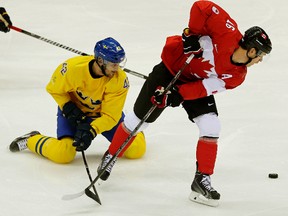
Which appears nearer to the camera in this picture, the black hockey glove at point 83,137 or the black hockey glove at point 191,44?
the black hockey glove at point 191,44

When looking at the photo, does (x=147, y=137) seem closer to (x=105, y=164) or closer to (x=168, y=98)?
(x=105, y=164)

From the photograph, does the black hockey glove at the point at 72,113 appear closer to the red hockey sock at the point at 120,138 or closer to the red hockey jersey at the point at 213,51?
the red hockey sock at the point at 120,138

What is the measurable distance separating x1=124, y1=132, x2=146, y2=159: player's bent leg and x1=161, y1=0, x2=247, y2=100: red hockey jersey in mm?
726

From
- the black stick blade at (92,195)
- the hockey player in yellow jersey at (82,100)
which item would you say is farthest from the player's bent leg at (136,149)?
the black stick blade at (92,195)

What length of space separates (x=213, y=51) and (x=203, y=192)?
0.69m

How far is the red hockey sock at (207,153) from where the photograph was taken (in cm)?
358

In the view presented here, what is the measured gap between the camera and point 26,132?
459cm

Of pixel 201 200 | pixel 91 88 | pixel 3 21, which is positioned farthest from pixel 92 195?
pixel 3 21

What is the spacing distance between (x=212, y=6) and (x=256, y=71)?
9.09ft

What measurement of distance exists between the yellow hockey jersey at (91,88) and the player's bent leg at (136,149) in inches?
7.4

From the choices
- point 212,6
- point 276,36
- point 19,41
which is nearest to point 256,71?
point 276,36

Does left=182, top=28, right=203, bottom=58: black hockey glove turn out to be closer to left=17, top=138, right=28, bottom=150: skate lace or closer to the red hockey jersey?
the red hockey jersey

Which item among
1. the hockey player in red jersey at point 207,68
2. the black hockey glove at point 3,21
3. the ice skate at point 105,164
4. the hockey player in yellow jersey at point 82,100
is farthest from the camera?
the black hockey glove at point 3,21

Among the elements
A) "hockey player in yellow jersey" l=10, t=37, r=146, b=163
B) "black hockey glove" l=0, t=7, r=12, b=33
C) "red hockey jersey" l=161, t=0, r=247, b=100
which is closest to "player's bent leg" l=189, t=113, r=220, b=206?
"red hockey jersey" l=161, t=0, r=247, b=100
